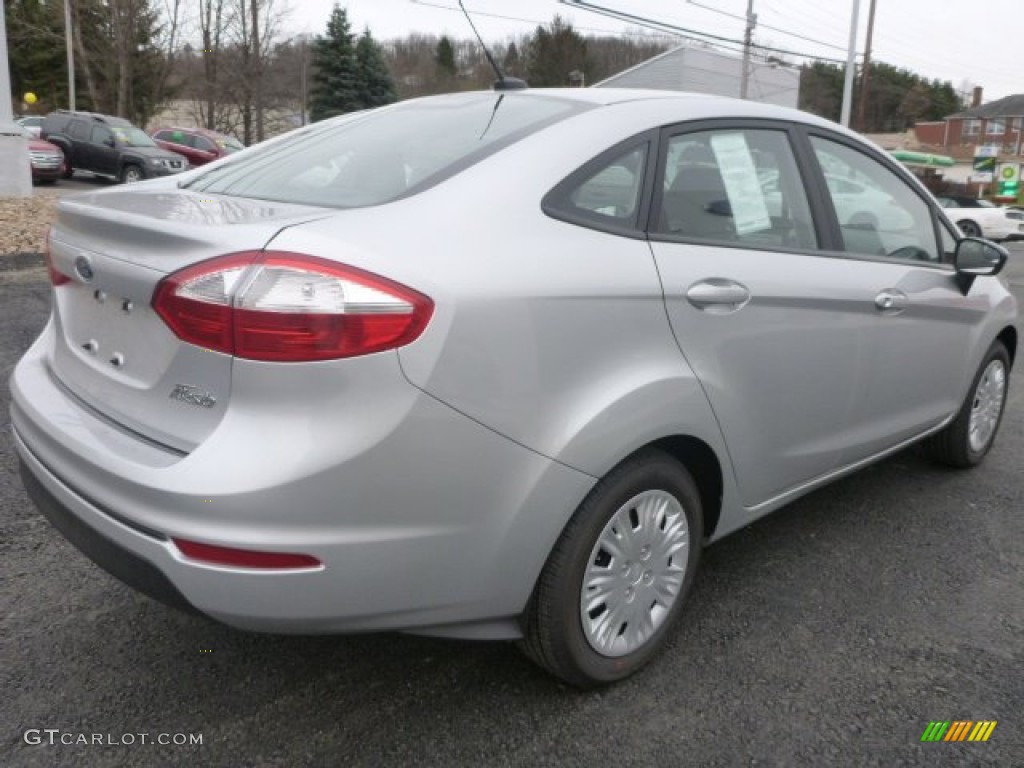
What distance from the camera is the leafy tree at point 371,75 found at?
45469 mm

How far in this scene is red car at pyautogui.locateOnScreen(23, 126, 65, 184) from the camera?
62.7 feet

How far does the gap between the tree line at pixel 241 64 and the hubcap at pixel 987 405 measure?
22.1 metres

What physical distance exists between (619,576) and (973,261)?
7.51 ft

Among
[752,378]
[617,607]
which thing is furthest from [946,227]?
[617,607]

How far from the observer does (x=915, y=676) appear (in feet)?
8.15

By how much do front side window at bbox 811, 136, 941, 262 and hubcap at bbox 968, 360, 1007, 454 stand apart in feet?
2.92

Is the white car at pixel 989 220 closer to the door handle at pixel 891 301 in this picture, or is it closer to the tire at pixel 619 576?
the door handle at pixel 891 301

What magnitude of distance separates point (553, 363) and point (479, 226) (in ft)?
1.17

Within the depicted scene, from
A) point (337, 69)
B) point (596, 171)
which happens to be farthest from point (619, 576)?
point (337, 69)

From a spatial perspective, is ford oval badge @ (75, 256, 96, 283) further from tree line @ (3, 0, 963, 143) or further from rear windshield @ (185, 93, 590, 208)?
tree line @ (3, 0, 963, 143)

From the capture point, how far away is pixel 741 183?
2.70 m

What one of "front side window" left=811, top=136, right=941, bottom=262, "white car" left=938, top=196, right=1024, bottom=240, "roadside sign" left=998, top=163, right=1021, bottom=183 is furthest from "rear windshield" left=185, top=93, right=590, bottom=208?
"roadside sign" left=998, top=163, right=1021, bottom=183

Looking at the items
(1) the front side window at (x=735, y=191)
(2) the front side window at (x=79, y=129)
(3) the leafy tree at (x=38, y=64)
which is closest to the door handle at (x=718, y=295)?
(1) the front side window at (x=735, y=191)

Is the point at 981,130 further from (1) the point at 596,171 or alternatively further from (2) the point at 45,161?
(1) the point at 596,171
